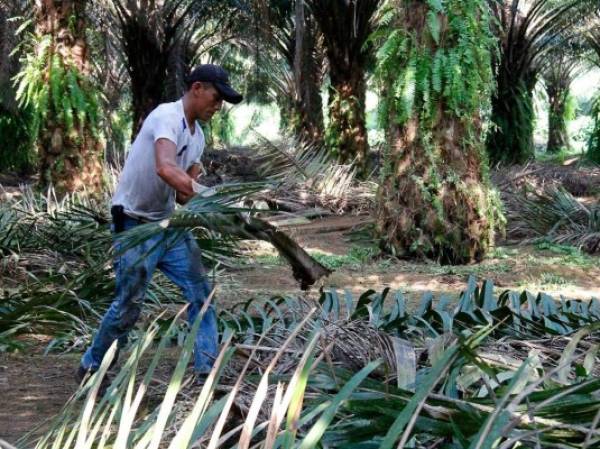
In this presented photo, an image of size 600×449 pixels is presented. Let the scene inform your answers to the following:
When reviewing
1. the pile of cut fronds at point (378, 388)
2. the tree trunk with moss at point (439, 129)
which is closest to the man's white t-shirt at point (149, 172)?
the pile of cut fronds at point (378, 388)

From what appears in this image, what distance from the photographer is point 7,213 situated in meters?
8.46

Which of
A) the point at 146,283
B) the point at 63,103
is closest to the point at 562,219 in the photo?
the point at 63,103

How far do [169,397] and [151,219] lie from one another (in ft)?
9.37

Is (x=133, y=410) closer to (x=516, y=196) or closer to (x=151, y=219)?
(x=151, y=219)

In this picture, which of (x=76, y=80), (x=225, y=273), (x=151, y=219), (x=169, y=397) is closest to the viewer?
(x=169, y=397)

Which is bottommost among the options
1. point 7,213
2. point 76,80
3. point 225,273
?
point 225,273

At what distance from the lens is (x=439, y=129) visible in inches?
343

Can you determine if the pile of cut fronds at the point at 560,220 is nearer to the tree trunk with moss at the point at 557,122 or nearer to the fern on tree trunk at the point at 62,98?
the fern on tree trunk at the point at 62,98

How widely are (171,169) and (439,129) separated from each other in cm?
506

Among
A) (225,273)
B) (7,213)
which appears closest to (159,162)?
(225,273)

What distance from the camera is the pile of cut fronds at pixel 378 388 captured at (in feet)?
5.43

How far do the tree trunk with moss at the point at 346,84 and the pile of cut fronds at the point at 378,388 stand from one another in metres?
11.2

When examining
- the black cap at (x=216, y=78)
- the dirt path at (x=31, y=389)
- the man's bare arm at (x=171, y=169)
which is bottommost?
the dirt path at (x=31, y=389)

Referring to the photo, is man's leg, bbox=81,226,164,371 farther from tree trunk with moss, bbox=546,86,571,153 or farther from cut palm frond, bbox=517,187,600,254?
tree trunk with moss, bbox=546,86,571,153
